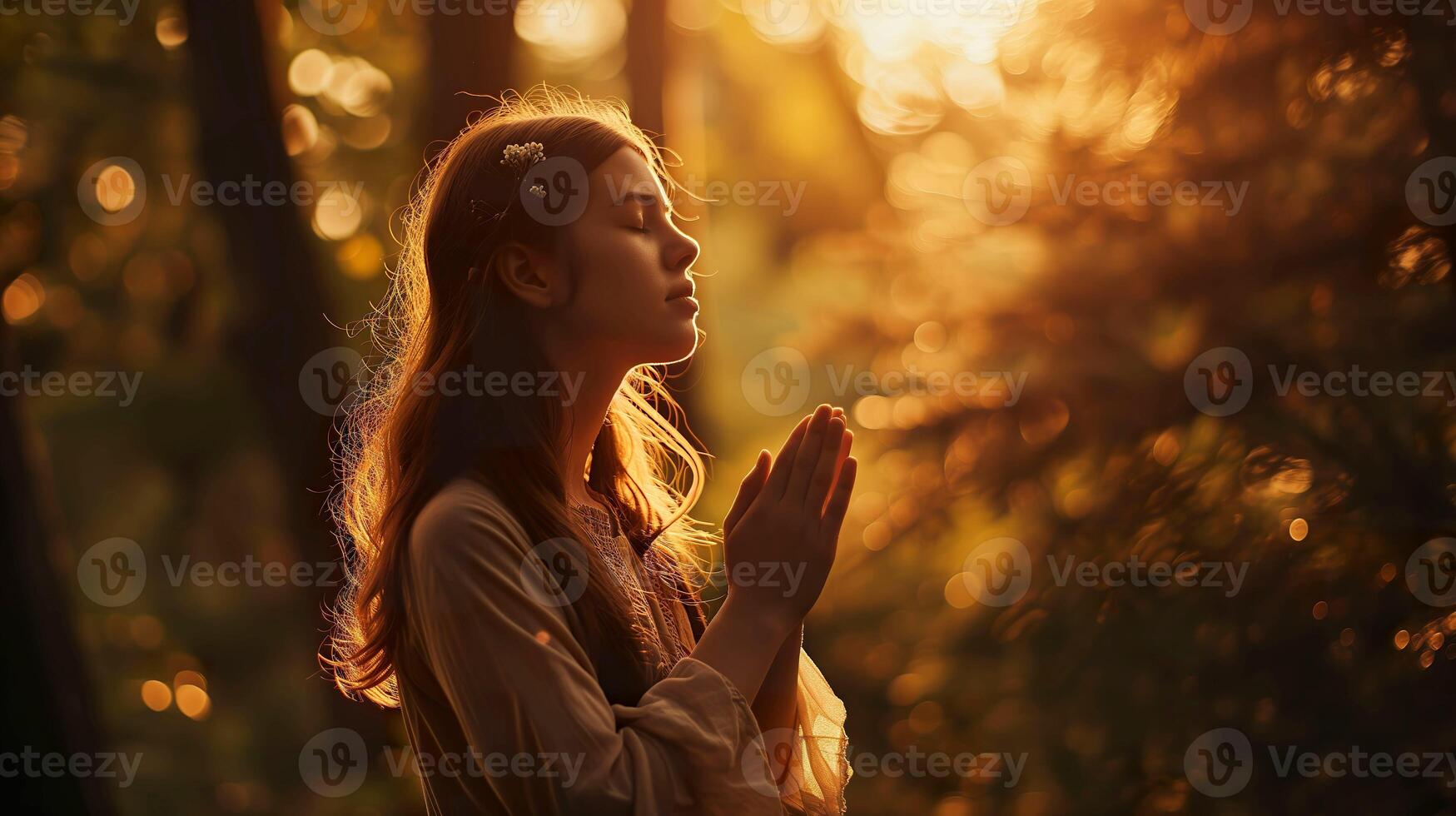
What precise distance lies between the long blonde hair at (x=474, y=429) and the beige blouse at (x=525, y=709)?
5 cm

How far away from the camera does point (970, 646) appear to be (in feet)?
10.9

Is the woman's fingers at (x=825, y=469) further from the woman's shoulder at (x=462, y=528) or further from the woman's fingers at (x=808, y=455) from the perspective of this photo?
the woman's shoulder at (x=462, y=528)

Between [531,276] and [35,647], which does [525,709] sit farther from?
[35,647]

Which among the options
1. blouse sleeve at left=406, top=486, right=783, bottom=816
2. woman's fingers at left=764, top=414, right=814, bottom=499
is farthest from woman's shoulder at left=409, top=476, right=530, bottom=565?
woman's fingers at left=764, top=414, right=814, bottom=499

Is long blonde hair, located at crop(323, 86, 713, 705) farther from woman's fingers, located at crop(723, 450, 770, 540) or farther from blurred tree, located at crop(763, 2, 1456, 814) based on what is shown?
blurred tree, located at crop(763, 2, 1456, 814)

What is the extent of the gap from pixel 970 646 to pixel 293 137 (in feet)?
9.26

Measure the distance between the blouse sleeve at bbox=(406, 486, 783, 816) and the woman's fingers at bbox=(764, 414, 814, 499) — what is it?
10.7 inches

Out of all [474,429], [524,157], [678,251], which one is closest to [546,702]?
[474,429]

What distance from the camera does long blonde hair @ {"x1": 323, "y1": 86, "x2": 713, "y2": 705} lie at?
160cm

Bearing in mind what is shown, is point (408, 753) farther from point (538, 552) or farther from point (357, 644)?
point (538, 552)

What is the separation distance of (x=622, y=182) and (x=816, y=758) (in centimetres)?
97

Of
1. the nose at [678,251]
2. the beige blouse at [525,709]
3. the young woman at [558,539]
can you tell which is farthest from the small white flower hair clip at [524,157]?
the beige blouse at [525,709]

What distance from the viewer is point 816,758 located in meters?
1.90

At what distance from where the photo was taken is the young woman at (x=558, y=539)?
1400 mm
